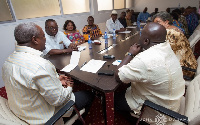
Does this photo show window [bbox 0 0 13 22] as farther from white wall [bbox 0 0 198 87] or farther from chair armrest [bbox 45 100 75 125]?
chair armrest [bbox 45 100 75 125]

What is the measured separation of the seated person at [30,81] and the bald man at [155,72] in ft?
1.94

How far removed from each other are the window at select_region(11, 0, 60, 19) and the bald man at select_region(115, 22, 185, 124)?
10.3 ft

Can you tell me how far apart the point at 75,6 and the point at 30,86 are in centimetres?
398

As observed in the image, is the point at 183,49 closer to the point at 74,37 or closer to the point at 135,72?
the point at 135,72

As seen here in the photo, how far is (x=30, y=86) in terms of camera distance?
0.86 meters

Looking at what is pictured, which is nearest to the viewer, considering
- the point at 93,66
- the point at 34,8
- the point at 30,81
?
the point at 30,81

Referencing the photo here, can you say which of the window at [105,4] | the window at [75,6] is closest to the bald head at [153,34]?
the window at [75,6]

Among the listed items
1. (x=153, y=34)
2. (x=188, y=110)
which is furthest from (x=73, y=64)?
(x=188, y=110)

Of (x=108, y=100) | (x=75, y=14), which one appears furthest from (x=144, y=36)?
(x=75, y=14)

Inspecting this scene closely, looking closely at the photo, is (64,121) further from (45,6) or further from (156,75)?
(45,6)

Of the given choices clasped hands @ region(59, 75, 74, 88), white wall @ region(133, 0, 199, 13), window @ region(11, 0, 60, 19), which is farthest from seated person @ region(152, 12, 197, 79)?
white wall @ region(133, 0, 199, 13)

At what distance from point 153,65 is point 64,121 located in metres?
0.91

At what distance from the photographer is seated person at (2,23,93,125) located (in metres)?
0.87

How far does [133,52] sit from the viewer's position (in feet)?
4.11
